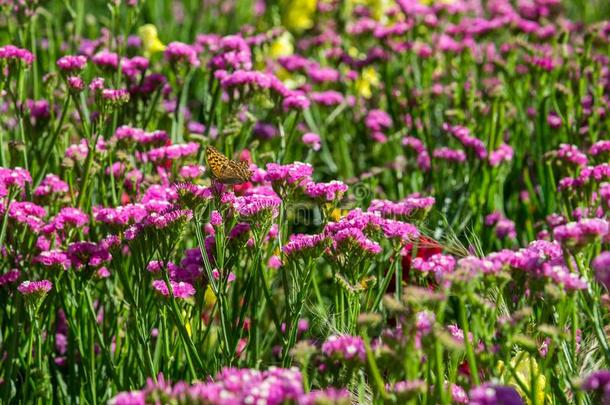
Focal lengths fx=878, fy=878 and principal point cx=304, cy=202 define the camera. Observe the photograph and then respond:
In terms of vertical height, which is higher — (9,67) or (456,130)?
(9,67)

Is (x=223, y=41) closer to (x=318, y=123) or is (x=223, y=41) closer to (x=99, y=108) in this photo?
(x=99, y=108)

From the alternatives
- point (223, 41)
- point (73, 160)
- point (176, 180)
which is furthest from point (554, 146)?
point (73, 160)

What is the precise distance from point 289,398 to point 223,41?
206 centimetres

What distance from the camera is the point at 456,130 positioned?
308 centimetres

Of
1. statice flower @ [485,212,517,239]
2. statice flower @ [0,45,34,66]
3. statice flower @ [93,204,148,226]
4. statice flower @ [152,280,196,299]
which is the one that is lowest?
statice flower @ [485,212,517,239]

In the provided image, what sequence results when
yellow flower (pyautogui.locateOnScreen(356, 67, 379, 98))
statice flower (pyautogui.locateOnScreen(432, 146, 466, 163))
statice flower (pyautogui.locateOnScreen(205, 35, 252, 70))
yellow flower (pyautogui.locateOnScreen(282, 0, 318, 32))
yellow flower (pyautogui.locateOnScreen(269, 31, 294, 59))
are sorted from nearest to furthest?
statice flower (pyautogui.locateOnScreen(205, 35, 252, 70))
statice flower (pyautogui.locateOnScreen(432, 146, 466, 163))
yellow flower (pyautogui.locateOnScreen(356, 67, 379, 98))
yellow flower (pyautogui.locateOnScreen(269, 31, 294, 59))
yellow flower (pyautogui.locateOnScreen(282, 0, 318, 32))

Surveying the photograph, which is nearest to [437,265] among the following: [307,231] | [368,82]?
[307,231]

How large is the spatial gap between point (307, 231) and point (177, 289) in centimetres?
126

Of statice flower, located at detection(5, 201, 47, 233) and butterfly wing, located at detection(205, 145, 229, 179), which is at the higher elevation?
butterfly wing, located at detection(205, 145, 229, 179)

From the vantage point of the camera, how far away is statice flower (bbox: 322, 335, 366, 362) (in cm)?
152

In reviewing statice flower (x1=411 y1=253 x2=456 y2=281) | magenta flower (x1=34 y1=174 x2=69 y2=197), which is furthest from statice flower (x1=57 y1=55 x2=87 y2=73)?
statice flower (x1=411 y1=253 x2=456 y2=281)

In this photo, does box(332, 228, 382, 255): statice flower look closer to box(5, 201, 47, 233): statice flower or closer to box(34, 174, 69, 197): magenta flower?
box(5, 201, 47, 233): statice flower

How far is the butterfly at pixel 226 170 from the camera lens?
214 cm

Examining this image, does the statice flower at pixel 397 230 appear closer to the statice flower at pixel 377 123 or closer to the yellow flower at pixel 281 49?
the statice flower at pixel 377 123
